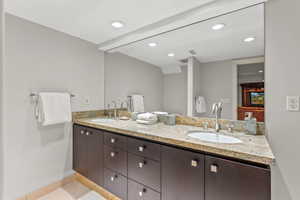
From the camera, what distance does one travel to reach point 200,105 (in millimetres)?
1774

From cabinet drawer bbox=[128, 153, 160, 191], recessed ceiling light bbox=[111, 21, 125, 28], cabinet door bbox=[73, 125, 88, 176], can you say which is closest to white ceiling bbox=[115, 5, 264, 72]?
recessed ceiling light bbox=[111, 21, 125, 28]

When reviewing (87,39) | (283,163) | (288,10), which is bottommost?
(283,163)

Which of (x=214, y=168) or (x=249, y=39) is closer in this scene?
(x=214, y=168)

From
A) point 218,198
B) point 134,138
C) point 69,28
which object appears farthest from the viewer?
point 69,28

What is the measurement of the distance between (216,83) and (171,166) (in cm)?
102

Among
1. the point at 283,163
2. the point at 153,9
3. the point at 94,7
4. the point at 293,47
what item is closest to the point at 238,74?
the point at 293,47

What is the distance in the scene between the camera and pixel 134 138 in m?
1.51

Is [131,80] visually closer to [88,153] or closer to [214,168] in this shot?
[88,153]

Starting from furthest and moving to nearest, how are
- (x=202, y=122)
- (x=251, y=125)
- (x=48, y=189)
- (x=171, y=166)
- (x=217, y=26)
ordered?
1. (x=48, y=189)
2. (x=202, y=122)
3. (x=217, y=26)
4. (x=251, y=125)
5. (x=171, y=166)

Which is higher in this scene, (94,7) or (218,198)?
(94,7)

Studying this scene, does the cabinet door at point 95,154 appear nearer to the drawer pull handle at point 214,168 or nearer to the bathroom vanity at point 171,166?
the bathroom vanity at point 171,166

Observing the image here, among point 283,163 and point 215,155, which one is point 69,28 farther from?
point 283,163

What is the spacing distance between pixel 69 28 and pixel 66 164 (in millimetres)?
1862

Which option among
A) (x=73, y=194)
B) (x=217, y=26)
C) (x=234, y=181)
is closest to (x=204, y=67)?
(x=217, y=26)
